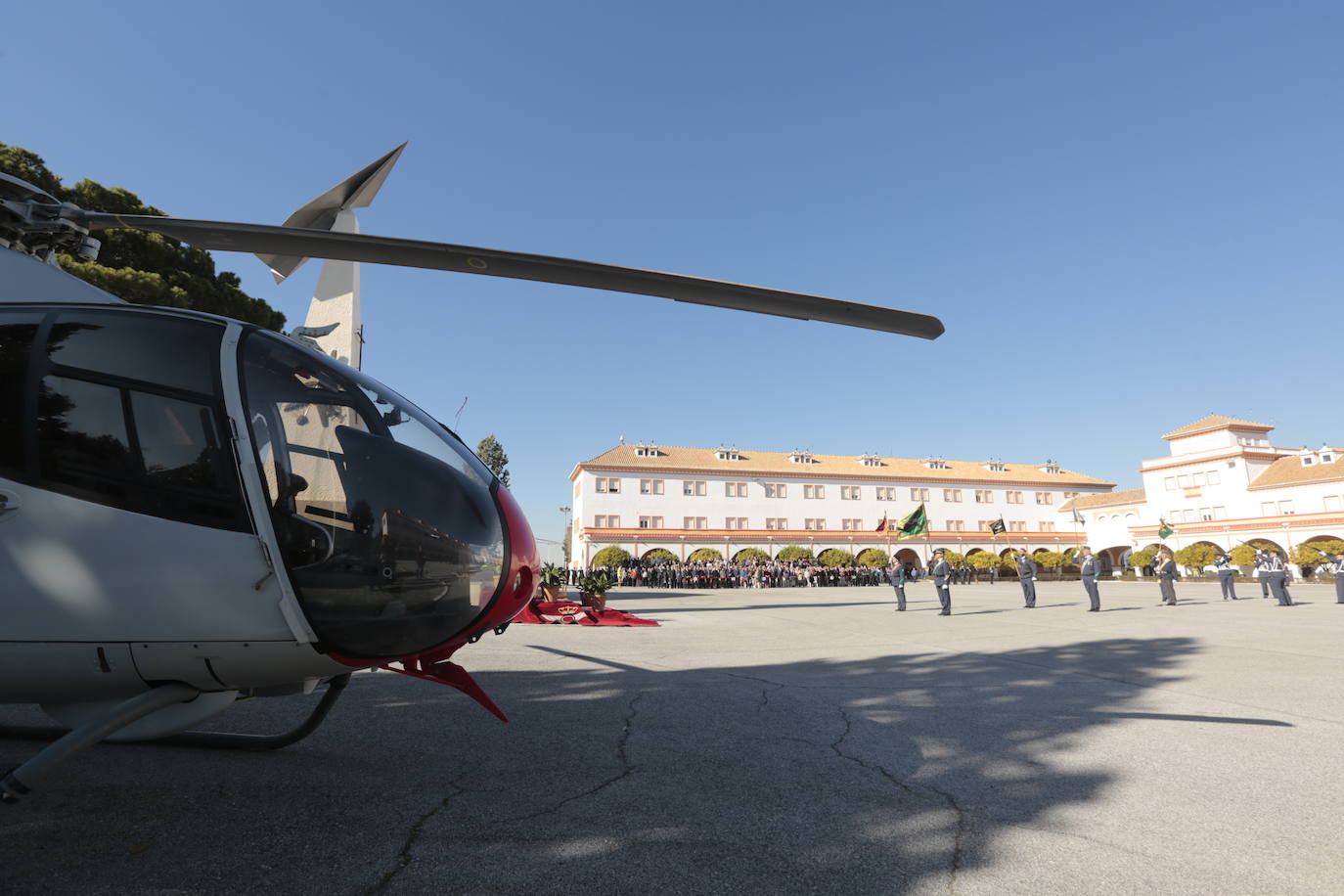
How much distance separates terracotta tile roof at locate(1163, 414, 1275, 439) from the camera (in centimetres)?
5475

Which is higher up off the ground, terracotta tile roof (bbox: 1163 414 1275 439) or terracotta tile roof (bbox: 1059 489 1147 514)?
terracotta tile roof (bbox: 1163 414 1275 439)

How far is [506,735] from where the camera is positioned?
4574 mm

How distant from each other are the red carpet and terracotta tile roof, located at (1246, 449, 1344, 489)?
194 ft

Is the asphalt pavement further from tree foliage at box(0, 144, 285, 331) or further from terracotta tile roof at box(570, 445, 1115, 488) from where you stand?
terracotta tile roof at box(570, 445, 1115, 488)

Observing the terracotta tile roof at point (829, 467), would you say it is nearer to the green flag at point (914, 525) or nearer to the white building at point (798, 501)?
the white building at point (798, 501)

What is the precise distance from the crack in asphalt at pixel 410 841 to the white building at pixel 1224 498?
64.5 meters

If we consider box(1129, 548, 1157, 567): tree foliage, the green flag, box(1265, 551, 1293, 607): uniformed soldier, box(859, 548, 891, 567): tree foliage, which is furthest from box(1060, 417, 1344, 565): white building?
box(1265, 551, 1293, 607): uniformed soldier

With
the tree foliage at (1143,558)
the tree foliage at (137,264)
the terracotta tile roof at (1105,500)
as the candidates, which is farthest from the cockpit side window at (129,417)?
the terracotta tile roof at (1105,500)

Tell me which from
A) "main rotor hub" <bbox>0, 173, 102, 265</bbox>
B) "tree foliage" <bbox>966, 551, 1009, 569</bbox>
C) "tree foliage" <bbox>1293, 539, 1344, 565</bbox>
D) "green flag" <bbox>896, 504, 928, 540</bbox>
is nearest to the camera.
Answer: "main rotor hub" <bbox>0, 173, 102, 265</bbox>

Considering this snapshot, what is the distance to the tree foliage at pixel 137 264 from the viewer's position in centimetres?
1332

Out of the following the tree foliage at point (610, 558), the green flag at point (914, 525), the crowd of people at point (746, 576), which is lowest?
the crowd of people at point (746, 576)

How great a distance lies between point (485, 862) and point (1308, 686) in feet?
27.1

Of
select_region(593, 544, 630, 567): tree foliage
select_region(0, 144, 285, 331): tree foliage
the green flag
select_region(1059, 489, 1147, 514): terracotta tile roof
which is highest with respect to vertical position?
select_region(0, 144, 285, 331): tree foliage

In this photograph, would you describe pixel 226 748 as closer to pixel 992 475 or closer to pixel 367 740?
pixel 367 740
